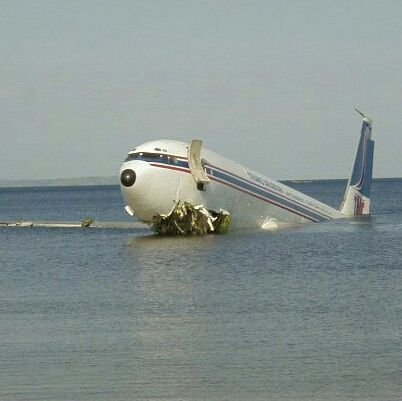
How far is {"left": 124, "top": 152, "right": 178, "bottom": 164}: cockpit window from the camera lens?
211 feet

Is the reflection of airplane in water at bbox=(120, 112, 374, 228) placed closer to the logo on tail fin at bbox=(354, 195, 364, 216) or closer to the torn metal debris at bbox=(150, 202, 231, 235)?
Result: the torn metal debris at bbox=(150, 202, 231, 235)

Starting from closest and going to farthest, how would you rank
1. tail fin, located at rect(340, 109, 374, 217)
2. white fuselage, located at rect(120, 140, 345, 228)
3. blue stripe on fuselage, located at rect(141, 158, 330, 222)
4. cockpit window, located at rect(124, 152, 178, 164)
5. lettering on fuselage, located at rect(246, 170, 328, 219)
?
white fuselage, located at rect(120, 140, 345, 228) → cockpit window, located at rect(124, 152, 178, 164) → blue stripe on fuselage, located at rect(141, 158, 330, 222) → lettering on fuselage, located at rect(246, 170, 328, 219) → tail fin, located at rect(340, 109, 374, 217)

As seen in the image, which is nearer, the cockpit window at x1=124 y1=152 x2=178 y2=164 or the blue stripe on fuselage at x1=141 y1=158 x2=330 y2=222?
the cockpit window at x1=124 y1=152 x2=178 y2=164

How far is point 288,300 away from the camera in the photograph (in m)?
34.2

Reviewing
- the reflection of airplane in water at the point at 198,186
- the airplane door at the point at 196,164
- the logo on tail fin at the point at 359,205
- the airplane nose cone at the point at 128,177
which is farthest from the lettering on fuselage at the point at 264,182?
the logo on tail fin at the point at 359,205

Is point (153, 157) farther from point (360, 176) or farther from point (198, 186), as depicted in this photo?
point (360, 176)

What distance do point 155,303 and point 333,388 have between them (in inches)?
583

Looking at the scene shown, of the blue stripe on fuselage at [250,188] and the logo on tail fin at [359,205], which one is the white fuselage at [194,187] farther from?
the logo on tail fin at [359,205]

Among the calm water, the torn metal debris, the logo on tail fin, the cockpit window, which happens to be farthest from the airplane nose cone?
the logo on tail fin

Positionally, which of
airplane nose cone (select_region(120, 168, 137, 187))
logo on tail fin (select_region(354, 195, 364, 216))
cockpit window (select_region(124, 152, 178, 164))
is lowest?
logo on tail fin (select_region(354, 195, 364, 216))

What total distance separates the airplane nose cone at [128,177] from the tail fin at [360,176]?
1395 inches

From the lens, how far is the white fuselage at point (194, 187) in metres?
64.0

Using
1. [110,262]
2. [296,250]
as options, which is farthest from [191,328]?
[296,250]

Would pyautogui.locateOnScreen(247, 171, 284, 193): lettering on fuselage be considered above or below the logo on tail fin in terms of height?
above
